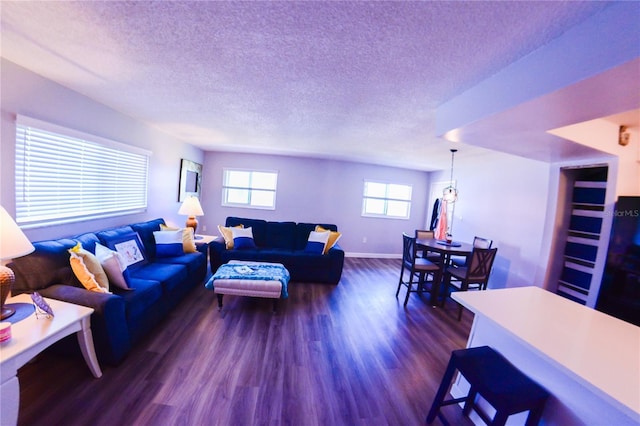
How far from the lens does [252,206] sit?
5812 millimetres

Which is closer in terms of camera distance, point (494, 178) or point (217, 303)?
point (217, 303)

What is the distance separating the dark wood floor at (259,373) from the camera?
151 cm

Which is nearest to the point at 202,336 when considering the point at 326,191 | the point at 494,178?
the point at 326,191

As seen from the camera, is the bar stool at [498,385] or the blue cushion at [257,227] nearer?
the bar stool at [498,385]

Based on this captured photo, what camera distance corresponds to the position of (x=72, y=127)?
2.42 meters

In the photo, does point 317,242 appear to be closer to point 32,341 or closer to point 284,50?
point 284,50

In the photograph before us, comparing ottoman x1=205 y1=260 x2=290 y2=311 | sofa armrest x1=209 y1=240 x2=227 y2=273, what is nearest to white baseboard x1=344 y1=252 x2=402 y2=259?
sofa armrest x1=209 y1=240 x2=227 y2=273

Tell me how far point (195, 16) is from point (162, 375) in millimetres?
2431

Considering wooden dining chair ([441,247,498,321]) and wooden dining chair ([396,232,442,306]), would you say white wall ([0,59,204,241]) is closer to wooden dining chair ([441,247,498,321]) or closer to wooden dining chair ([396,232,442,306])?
wooden dining chair ([396,232,442,306])

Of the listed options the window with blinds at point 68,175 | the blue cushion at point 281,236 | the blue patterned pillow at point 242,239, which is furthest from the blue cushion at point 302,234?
the window with blinds at point 68,175

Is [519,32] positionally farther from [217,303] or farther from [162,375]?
[217,303]

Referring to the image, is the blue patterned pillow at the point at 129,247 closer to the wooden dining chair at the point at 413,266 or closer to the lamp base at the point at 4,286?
the lamp base at the point at 4,286

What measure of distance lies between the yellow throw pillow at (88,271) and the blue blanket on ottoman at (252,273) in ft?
3.06

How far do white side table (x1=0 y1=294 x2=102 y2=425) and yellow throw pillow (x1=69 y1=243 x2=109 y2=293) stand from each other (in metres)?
0.24
